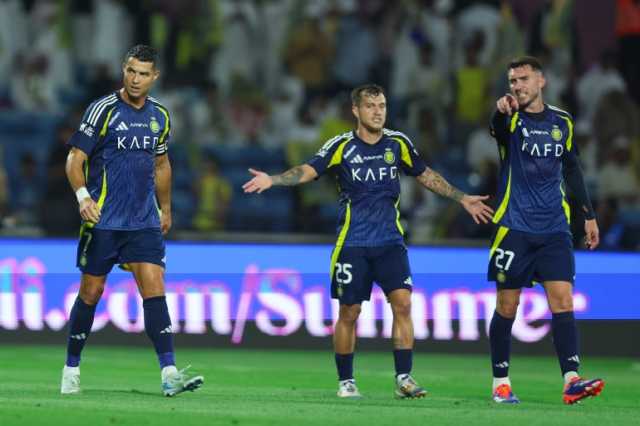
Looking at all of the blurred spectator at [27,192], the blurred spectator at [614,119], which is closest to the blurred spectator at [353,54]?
the blurred spectator at [614,119]

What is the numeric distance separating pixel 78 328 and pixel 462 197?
275 centimetres

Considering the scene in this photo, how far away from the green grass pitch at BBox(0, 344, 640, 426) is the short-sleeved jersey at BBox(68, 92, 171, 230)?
46.8 inches

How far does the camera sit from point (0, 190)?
647 inches

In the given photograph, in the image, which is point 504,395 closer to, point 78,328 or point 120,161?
point 78,328

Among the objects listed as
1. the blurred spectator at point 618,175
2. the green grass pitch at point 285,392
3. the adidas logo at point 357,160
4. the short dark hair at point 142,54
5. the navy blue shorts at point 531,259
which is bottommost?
the green grass pitch at point 285,392

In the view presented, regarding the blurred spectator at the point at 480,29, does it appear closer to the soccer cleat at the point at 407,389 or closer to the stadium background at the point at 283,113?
the stadium background at the point at 283,113

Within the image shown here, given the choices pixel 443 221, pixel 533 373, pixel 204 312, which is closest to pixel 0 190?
pixel 204 312

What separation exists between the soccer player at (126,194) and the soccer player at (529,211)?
2222mm

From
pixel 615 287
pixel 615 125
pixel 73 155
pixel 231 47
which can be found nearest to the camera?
pixel 73 155

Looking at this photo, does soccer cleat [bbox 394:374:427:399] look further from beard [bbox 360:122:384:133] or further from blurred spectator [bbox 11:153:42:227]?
blurred spectator [bbox 11:153:42:227]

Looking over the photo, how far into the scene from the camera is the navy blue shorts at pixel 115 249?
10445 millimetres

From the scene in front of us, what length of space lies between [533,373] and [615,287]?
166 centimetres

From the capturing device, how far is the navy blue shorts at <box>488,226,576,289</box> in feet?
34.6

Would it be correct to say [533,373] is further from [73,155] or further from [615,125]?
[615,125]
